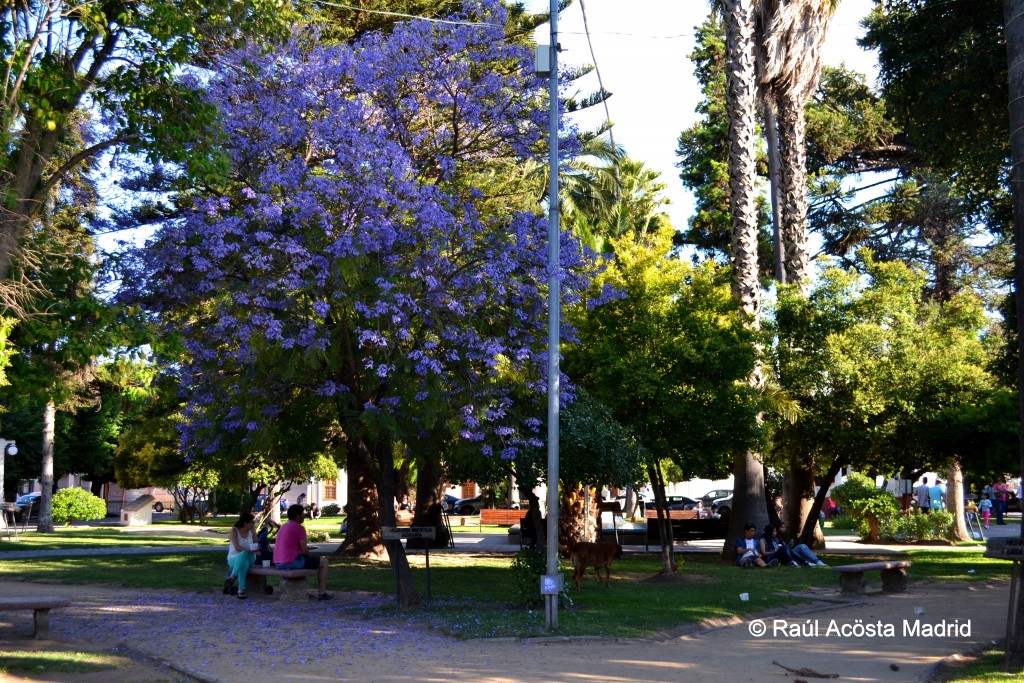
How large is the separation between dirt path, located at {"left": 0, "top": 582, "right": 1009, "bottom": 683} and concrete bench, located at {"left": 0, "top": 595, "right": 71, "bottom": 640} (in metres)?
0.31

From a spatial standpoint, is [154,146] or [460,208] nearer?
[154,146]

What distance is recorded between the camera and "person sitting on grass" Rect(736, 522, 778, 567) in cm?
2173

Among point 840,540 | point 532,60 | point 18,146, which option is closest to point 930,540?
point 840,540

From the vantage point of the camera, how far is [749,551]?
21906 millimetres

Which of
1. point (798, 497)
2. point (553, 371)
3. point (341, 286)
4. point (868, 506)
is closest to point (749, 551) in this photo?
point (798, 497)

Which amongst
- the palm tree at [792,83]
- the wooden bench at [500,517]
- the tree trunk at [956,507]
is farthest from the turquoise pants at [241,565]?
the wooden bench at [500,517]

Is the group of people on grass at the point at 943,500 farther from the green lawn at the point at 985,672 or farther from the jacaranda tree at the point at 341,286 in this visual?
the green lawn at the point at 985,672

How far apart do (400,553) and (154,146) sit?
20.0 ft

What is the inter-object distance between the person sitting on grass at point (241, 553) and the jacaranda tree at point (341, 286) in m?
1.22

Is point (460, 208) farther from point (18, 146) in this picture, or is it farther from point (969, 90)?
point (969, 90)

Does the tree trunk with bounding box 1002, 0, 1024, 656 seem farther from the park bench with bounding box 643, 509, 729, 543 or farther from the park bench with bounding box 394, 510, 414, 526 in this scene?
the park bench with bounding box 394, 510, 414, 526

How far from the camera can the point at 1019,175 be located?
10.4 metres

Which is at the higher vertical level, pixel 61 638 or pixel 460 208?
pixel 460 208

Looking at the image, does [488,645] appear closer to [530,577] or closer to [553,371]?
[530,577]
